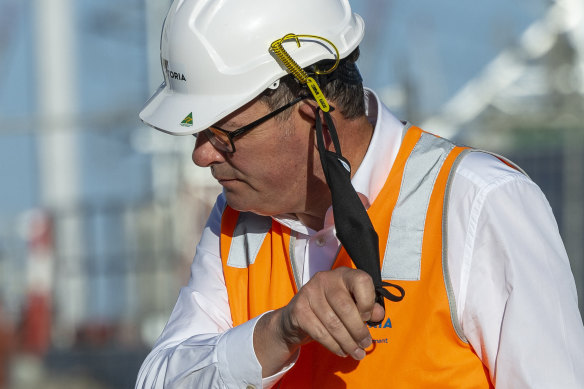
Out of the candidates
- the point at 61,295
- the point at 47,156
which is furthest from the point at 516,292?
the point at 47,156

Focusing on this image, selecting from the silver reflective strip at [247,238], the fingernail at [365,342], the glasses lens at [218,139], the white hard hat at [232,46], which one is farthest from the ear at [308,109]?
the fingernail at [365,342]

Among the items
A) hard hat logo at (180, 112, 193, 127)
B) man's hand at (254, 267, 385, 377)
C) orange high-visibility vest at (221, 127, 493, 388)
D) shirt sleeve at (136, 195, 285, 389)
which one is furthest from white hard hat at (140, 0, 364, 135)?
man's hand at (254, 267, 385, 377)

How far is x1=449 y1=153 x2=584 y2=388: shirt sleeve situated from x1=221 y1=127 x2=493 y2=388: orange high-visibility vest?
0.15ft

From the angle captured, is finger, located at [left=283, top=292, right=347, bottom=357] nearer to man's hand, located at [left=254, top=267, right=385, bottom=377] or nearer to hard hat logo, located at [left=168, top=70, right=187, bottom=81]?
man's hand, located at [left=254, top=267, right=385, bottom=377]

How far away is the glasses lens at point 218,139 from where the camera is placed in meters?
2.65

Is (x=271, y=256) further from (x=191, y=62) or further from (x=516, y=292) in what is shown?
(x=516, y=292)

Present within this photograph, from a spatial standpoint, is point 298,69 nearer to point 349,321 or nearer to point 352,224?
point 352,224

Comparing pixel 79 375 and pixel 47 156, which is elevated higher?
pixel 47 156

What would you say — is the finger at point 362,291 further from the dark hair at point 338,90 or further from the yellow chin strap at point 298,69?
the dark hair at point 338,90

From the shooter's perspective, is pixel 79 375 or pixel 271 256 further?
pixel 79 375

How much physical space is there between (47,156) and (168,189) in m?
3.24

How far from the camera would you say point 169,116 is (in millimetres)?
2701

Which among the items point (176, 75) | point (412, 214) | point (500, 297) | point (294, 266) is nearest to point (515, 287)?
point (500, 297)

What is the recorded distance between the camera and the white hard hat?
→ 259 cm
